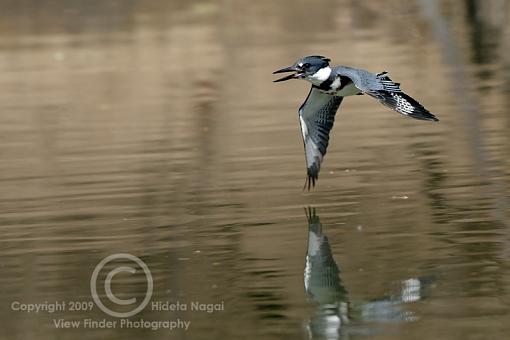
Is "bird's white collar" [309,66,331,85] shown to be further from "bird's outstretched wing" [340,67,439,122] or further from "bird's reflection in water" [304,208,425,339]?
"bird's reflection in water" [304,208,425,339]

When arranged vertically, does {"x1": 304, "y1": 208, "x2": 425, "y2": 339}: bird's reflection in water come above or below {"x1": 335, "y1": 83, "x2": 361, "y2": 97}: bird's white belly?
below

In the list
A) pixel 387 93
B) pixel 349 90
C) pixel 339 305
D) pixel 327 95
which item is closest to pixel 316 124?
pixel 327 95

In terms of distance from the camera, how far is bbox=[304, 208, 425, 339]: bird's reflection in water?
28.3ft

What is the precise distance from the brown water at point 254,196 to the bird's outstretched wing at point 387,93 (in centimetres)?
86

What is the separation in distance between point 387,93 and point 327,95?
1.41 metres

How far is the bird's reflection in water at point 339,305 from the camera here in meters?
8.62

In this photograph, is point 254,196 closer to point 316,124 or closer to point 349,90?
point 316,124

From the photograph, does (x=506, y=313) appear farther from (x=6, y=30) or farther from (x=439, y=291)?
(x=6, y=30)

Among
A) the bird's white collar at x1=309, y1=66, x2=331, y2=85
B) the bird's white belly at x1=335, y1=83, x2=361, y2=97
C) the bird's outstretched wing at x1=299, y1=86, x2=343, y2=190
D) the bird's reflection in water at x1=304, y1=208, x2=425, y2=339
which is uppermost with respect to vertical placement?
the bird's white collar at x1=309, y1=66, x2=331, y2=85

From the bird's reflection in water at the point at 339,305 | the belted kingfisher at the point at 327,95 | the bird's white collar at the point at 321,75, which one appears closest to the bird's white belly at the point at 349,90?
the belted kingfisher at the point at 327,95

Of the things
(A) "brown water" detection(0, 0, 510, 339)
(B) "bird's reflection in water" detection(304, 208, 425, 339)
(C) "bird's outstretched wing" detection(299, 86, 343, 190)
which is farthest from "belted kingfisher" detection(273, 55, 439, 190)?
(B) "bird's reflection in water" detection(304, 208, 425, 339)

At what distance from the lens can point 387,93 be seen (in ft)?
37.6

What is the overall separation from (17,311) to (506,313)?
10.4 feet

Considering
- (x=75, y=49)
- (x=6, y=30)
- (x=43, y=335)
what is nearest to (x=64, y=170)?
(x=43, y=335)
